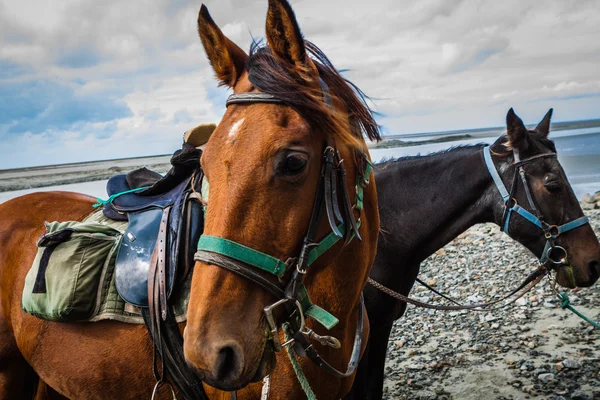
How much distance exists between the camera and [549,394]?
4555 millimetres

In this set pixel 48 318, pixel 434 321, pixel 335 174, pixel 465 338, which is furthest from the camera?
pixel 434 321

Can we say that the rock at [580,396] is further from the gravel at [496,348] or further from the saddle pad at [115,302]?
the saddle pad at [115,302]

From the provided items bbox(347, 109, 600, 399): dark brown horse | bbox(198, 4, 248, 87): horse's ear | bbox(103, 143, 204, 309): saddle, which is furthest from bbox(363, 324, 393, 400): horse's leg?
bbox(198, 4, 248, 87): horse's ear

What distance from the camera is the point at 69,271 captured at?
7.75ft

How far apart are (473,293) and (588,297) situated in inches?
71.6

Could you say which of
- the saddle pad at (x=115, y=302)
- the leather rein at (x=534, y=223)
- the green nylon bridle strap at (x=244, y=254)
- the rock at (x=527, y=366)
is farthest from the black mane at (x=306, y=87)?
the rock at (x=527, y=366)

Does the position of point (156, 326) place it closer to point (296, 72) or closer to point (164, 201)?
point (164, 201)

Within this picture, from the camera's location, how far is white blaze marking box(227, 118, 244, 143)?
1.70 m

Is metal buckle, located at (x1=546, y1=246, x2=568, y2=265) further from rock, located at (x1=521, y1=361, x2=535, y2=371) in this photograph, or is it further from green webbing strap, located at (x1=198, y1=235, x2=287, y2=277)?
green webbing strap, located at (x1=198, y1=235, x2=287, y2=277)

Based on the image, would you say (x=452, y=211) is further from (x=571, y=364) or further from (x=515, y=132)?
(x=571, y=364)

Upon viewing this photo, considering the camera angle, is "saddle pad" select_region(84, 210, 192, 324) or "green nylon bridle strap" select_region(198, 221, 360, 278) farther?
"saddle pad" select_region(84, 210, 192, 324)

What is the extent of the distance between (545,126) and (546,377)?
286cm

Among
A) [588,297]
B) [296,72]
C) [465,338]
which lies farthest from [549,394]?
[296,72]

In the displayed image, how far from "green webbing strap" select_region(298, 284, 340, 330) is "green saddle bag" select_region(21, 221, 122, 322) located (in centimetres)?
128
